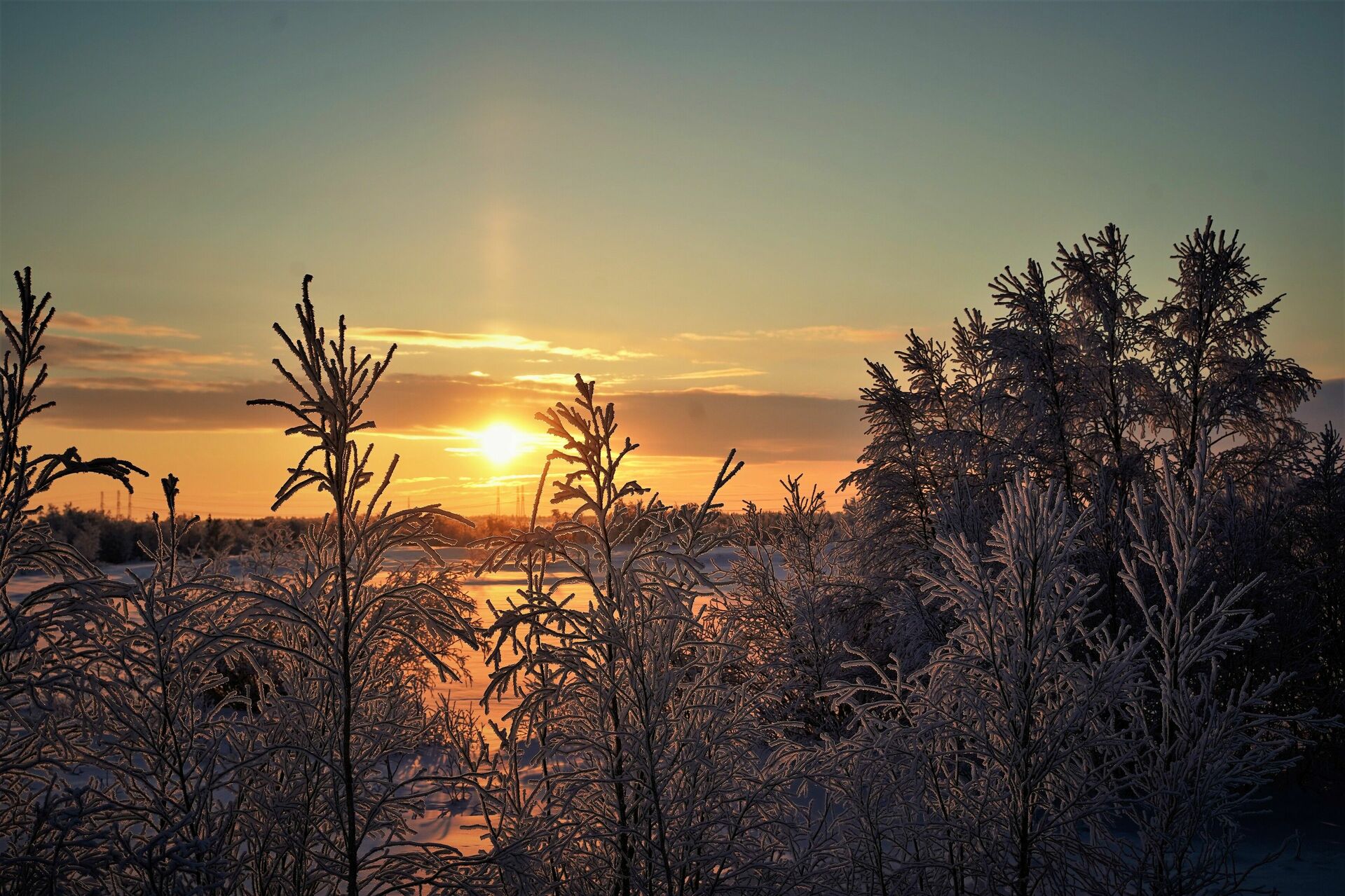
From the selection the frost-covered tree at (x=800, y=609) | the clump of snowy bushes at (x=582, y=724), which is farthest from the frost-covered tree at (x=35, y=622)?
the frost-covered tree at (x=800, y=609)

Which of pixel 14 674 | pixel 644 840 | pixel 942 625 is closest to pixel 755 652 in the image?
pixel 942 625

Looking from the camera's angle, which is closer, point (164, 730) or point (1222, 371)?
point (164, 730)

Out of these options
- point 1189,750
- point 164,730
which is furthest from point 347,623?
point 1189,750

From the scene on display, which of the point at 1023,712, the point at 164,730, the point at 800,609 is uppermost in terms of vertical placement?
the point at 164,730

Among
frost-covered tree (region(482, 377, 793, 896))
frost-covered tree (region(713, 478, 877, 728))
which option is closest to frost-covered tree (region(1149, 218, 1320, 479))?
frost-covered tree (region(713, 478, 877, 728))

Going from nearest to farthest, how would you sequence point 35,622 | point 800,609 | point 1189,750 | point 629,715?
point 35,622 → point 629,715 → point 1189,750 → point 800,609

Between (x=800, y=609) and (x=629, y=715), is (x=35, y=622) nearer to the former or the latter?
(x=629, y=715)

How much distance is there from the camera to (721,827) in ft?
18.2

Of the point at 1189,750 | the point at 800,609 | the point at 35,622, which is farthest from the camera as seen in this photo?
the point at 800,609

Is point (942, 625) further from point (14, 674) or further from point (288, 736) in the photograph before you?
point (14, 674)

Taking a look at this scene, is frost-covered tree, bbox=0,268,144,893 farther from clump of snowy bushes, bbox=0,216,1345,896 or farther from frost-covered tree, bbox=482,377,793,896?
frost-covered tree, bbox=482,377,793,896

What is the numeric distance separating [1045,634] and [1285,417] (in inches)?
500

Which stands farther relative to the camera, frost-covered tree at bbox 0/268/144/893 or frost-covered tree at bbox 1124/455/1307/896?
frost-covered tree at bbox 1124/455/1307/896

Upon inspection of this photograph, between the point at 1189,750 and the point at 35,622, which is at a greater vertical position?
the point at 35,622
